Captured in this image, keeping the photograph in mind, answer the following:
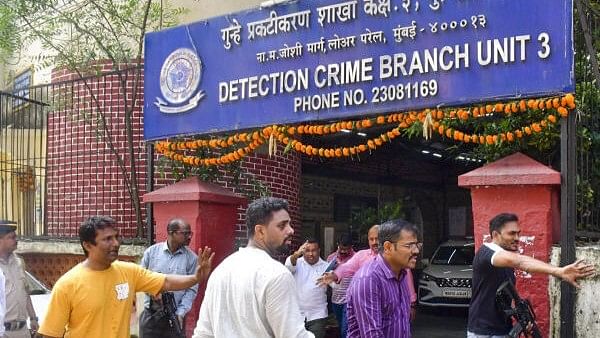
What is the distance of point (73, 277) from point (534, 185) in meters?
3.79

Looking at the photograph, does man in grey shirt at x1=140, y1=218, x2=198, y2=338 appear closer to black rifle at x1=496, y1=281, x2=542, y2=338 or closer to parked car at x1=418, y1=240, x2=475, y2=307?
black rifle at x1=496, y1=281, x2=542, y2=338

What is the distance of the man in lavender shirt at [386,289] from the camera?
4129 millimetres

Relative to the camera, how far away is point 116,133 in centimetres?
941

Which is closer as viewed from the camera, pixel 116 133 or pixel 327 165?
pixel 116 133

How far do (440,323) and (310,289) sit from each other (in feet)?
19.1

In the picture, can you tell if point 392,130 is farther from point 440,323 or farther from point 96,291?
point 440,323

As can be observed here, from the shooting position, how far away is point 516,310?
5.01 meters

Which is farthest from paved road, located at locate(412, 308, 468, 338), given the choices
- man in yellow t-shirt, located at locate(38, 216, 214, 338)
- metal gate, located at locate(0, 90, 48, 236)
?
man in yellow t-shirt, located at locate(38, 216, 214, 338)

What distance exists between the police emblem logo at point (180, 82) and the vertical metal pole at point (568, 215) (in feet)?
13.1

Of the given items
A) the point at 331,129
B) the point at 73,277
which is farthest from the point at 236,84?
the point at 73,277

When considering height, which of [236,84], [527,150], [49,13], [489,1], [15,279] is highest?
[49,13]

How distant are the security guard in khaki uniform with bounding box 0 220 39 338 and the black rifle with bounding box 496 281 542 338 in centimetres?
397

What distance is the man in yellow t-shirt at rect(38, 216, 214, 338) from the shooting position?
172 inches

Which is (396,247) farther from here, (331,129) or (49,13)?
(49,13)
